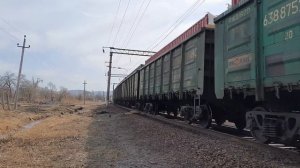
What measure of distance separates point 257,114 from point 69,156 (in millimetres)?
4531

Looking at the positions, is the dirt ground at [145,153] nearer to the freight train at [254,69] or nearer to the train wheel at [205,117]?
the freight train at [254,69]

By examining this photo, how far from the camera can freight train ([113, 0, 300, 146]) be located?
7.41 metres

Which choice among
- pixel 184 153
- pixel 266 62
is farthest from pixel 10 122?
pixel 266 62

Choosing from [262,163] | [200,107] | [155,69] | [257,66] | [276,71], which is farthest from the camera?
[155,69]

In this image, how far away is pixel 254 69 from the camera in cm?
848

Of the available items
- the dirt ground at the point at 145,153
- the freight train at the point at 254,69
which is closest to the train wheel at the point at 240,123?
the freight train at the point at 254,69

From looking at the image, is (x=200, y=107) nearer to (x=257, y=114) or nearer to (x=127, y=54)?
(x=257, y=114)

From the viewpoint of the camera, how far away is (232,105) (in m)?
11.5

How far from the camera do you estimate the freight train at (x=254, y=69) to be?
741 centimetres

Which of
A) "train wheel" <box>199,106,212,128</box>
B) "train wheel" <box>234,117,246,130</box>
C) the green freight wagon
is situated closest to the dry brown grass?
"train wheel" <box>199,106,212,128</box>

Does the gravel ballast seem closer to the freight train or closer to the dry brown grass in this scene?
the freight train

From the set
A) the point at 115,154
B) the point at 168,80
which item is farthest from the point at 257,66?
the point at 168,80

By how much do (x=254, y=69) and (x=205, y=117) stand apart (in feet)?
18.3

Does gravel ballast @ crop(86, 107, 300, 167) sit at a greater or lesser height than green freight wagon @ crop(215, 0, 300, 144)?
lesser
